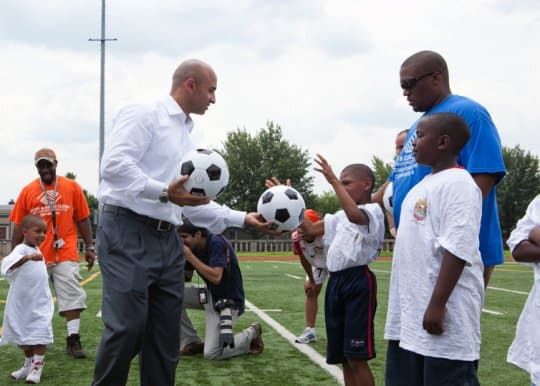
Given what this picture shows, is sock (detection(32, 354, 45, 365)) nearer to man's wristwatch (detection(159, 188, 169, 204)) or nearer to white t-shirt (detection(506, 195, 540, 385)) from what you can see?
man's wristwatch (detection(159, 188, 169, 204))

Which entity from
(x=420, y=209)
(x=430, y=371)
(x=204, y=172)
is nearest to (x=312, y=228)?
(x=204, y=172)

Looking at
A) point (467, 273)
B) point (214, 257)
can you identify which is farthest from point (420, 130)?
point (214, 257)

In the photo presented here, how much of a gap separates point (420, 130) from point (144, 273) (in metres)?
1.76

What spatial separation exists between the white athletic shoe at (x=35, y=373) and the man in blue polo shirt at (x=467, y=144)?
11.8ft

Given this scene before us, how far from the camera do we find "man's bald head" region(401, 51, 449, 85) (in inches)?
143

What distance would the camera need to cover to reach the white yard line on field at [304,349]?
6.14 meters

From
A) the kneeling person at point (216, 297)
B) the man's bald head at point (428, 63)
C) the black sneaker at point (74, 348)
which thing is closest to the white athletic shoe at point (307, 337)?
the kneeling person at point (216, 297)

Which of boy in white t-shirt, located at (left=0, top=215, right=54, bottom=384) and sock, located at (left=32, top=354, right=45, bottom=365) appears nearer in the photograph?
sock, located at (left=32, top=354, right=45, bottom=365)

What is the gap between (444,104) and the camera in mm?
3621

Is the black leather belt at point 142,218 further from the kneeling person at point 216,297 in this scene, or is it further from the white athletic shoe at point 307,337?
the white athletic shoe at point 307,337

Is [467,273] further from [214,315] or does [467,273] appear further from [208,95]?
[214,315]

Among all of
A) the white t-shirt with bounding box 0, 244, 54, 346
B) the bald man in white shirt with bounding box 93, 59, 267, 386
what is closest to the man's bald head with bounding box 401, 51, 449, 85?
the bald man in white shirt with bounding box 93, 59, 267, 386

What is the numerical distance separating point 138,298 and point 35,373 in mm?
2414

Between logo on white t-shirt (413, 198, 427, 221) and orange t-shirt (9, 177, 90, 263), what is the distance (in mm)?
4916
